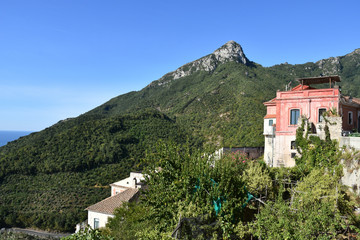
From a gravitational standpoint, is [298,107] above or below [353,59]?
below

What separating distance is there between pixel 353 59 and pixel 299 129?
119m

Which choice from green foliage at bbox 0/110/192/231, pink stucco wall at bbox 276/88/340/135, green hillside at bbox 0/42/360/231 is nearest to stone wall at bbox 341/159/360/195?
pink stucco wall at bbox 276/88/340/135

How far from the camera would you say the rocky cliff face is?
394 ft

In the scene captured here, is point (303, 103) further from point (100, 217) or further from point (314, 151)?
point (100, 217)

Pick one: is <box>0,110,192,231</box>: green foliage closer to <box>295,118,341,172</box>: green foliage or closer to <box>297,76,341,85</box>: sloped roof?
<box>295,118,341,172</box>: green foliage

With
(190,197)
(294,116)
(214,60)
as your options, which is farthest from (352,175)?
(214,60)

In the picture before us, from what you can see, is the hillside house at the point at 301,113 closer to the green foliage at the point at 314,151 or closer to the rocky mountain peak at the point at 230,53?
the green foliage at the point at 314,151

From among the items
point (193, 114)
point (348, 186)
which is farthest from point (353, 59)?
point (348, 186)

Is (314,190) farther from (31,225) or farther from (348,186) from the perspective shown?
(31,225)

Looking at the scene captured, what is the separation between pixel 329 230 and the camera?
9641mm

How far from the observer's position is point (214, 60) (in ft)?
403

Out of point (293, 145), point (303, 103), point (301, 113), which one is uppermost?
point (303, 103)

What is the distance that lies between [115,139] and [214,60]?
7513 cm

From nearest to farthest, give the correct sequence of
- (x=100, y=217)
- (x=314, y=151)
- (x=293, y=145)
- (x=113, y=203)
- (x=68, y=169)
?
(x=314, y=151)
(x=100, y=217)
(x=293, y=145)
(x=113, y=203)
(x=68, y=169)
